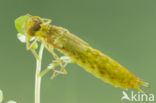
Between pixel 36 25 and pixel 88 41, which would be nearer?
pixel 36 25

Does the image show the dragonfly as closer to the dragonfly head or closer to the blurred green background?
the dragonfly head

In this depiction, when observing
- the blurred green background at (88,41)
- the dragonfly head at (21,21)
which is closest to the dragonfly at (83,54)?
the dragonfly head at (21,21)

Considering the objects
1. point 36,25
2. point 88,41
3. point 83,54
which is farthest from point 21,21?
point 88,41


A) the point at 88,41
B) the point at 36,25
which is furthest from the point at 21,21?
the point at 88,41

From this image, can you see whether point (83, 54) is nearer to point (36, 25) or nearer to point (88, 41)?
point (36, 25)

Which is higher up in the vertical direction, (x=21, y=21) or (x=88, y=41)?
(x=88, y=41)

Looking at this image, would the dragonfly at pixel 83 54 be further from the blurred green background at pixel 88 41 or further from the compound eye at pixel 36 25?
the blurred green background at pixel 88 41

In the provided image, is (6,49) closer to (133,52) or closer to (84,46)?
(133,52)

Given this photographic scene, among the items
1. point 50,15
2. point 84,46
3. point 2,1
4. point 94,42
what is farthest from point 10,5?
point 84,46
